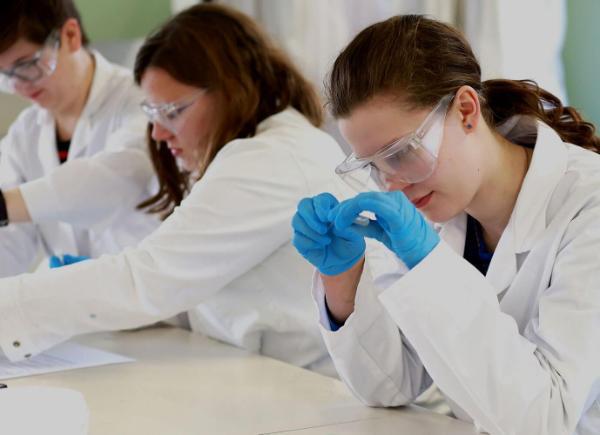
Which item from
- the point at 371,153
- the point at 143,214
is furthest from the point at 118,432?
the point at 143,214

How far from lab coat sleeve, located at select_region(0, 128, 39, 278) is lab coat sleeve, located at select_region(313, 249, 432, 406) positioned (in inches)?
56.9

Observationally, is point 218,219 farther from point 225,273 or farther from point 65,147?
point 65,147

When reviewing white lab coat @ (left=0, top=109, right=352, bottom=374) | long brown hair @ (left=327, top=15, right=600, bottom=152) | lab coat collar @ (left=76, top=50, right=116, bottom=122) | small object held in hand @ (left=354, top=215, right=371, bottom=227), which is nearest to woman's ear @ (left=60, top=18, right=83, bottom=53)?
lab coat collar @ (left=76, top=50, right=116, bottom=122)

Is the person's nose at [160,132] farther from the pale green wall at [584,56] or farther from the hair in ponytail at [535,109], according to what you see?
the pale green wall at [584,56]

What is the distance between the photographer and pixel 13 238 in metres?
2.79

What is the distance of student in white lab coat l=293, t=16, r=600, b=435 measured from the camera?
1286 millimetres

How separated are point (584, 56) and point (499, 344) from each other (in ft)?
6.29

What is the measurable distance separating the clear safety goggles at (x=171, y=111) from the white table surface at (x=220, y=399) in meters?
0.51

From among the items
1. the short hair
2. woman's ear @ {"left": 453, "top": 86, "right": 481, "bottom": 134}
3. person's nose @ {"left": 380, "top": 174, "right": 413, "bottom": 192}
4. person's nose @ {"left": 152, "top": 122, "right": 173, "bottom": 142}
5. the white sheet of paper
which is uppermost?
woman's ear @ {"left": 453, "top": 86, "right": 481, "bottom": 134}

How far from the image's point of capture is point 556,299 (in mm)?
1340

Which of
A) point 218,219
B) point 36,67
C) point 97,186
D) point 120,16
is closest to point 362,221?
point 218,219

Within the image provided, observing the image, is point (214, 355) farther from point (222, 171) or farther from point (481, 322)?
point (481, 322)

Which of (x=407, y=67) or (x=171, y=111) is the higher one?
(x=407, y=67)

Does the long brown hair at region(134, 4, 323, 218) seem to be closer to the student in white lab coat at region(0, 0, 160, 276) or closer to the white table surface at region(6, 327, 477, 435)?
the student in white lab coat at region(0, 0, 160, 276)
